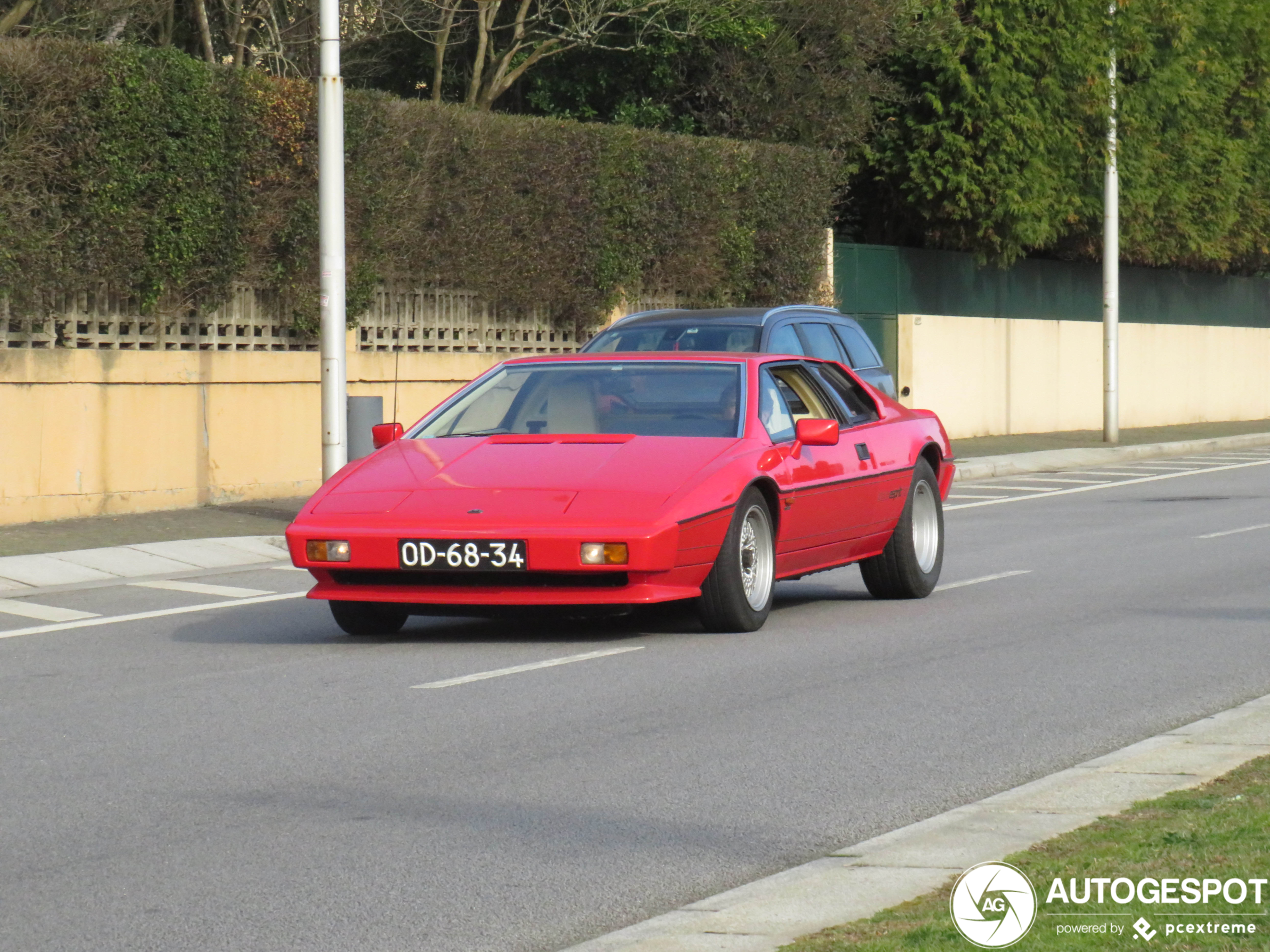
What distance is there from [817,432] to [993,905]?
5714 mm

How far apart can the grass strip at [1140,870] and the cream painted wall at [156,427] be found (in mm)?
11566

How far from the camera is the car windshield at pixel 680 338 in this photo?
1562 cm

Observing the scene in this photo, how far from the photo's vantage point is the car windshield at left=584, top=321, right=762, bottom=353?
15.6m

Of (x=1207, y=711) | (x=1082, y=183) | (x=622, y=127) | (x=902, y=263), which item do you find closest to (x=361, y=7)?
(x=622, y=127)

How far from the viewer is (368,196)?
19859 millimetres

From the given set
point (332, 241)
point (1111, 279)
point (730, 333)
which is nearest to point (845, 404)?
point (730, 333)

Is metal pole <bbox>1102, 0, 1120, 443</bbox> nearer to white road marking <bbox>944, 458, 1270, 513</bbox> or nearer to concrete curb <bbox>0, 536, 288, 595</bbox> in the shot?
white road marking <bbox>944, 458, 1270, 513</bbox>

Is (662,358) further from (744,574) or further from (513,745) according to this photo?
(513,745)

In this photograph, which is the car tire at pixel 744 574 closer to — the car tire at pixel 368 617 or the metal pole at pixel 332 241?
the car tire at pixel 368 617

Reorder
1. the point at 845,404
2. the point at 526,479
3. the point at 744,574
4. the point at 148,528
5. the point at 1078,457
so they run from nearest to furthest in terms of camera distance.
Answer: the point at 526,479, the point at 744,574, the point at 845,404, the point at 148,528, the point at 1078,457

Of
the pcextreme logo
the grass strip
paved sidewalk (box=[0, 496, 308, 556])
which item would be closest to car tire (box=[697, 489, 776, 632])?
the grass strip

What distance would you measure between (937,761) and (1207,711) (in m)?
1.55

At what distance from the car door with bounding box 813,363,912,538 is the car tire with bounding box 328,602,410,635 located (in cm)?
260

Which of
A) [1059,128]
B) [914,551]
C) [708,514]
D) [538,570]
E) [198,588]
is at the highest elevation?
[1059,128]
